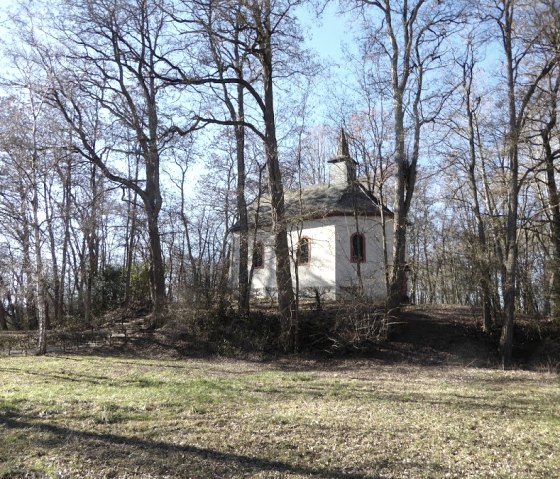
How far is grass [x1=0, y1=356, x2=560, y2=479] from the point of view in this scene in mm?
5512

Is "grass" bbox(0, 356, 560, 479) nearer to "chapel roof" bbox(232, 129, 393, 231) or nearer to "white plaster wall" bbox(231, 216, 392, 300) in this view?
"chapel roof" bbox(232, 129, 393, 231)

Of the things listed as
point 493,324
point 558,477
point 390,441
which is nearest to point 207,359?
point 493,324

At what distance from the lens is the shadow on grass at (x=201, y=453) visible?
540cm

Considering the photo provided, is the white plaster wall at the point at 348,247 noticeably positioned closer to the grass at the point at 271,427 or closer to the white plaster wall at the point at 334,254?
the white plaster wall at the point at 334,254

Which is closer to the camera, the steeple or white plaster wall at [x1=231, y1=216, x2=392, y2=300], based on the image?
the steeple

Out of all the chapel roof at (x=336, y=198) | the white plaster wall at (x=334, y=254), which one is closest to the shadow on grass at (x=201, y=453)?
the chapel roof at (x=336, y=198)

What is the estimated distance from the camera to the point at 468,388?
1064cm

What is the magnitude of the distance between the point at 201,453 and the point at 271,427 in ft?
4.36

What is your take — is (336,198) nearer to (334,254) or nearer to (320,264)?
(334,254)

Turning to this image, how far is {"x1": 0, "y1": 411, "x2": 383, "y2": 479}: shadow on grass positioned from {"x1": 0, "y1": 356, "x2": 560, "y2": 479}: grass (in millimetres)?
13

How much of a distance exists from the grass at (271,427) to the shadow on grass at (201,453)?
0.01 m

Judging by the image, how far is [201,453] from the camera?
19.3ft

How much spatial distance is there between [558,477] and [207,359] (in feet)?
40.1

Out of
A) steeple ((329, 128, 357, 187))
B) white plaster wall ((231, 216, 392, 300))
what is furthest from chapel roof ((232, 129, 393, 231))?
white plaster wall ((231, 216, 392, 300))
